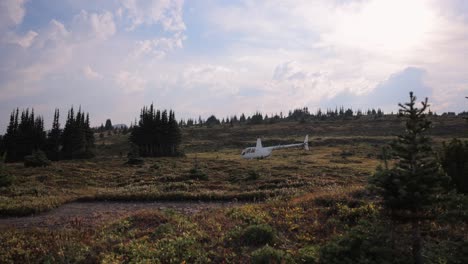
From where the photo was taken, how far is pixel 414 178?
9273 millimetres

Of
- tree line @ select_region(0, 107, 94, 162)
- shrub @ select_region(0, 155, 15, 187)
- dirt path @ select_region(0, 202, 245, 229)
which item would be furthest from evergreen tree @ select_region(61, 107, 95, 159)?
dirt path @ select_region(0, 202, 245, 229)

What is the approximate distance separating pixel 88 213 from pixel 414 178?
17.3 meters

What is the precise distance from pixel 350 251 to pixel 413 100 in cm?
445

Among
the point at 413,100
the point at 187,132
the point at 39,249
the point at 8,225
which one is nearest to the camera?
the point at 413,100

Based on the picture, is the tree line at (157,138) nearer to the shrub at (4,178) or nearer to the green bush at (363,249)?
the shrub at (4,178)

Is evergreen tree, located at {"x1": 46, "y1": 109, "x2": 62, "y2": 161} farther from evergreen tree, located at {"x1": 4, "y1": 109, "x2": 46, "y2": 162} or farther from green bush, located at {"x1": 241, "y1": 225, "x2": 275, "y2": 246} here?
green bush, located at {"x1": 241, "y1": 225, "x2": 275, "y2": 246}

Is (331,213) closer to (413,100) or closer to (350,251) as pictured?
(350,251)

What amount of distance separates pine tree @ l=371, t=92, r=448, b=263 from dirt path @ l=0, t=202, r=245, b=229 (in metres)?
12.3

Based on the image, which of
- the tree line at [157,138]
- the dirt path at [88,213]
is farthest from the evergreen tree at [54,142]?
the dirt path at [88,213]

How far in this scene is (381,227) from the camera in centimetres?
1085

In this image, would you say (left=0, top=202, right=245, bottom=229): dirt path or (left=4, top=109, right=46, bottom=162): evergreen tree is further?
(left=4, top=109, right=46, bottom=162): evergreen tree

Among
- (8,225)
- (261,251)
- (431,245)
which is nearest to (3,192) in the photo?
(8,225)

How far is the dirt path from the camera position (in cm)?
1748

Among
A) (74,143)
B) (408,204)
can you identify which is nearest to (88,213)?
(408,204)
